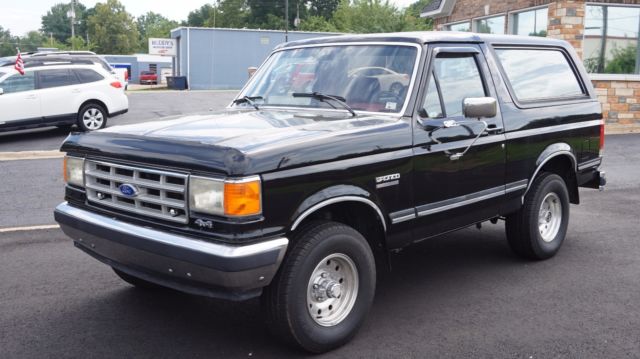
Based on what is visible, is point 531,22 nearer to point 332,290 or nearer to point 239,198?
point 332,290

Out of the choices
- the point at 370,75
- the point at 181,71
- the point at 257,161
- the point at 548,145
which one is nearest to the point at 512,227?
the point at 548,145

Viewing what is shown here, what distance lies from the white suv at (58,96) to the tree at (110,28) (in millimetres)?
76139

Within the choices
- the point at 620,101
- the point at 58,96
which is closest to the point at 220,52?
the point at 58,96

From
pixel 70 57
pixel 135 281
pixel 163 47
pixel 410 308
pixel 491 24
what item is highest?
pixel 163 47

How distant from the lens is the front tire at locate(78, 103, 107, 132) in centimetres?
1584

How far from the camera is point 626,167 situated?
1200 cm

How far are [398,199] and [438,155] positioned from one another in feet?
1.71

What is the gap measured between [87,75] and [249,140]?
1361 centimetres

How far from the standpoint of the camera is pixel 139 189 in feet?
12.8

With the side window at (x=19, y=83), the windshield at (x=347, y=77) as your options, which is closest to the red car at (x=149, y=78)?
the side window at (x=19, y=83)

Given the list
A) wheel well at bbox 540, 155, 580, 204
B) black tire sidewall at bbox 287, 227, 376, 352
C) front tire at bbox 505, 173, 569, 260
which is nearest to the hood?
black tire sidewall at bbox 287, 227, 376, 352

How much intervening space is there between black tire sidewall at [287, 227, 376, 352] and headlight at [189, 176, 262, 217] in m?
0.49

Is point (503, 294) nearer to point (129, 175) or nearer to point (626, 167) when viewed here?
point (129, 175)

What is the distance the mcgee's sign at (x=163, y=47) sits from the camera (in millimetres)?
45719
